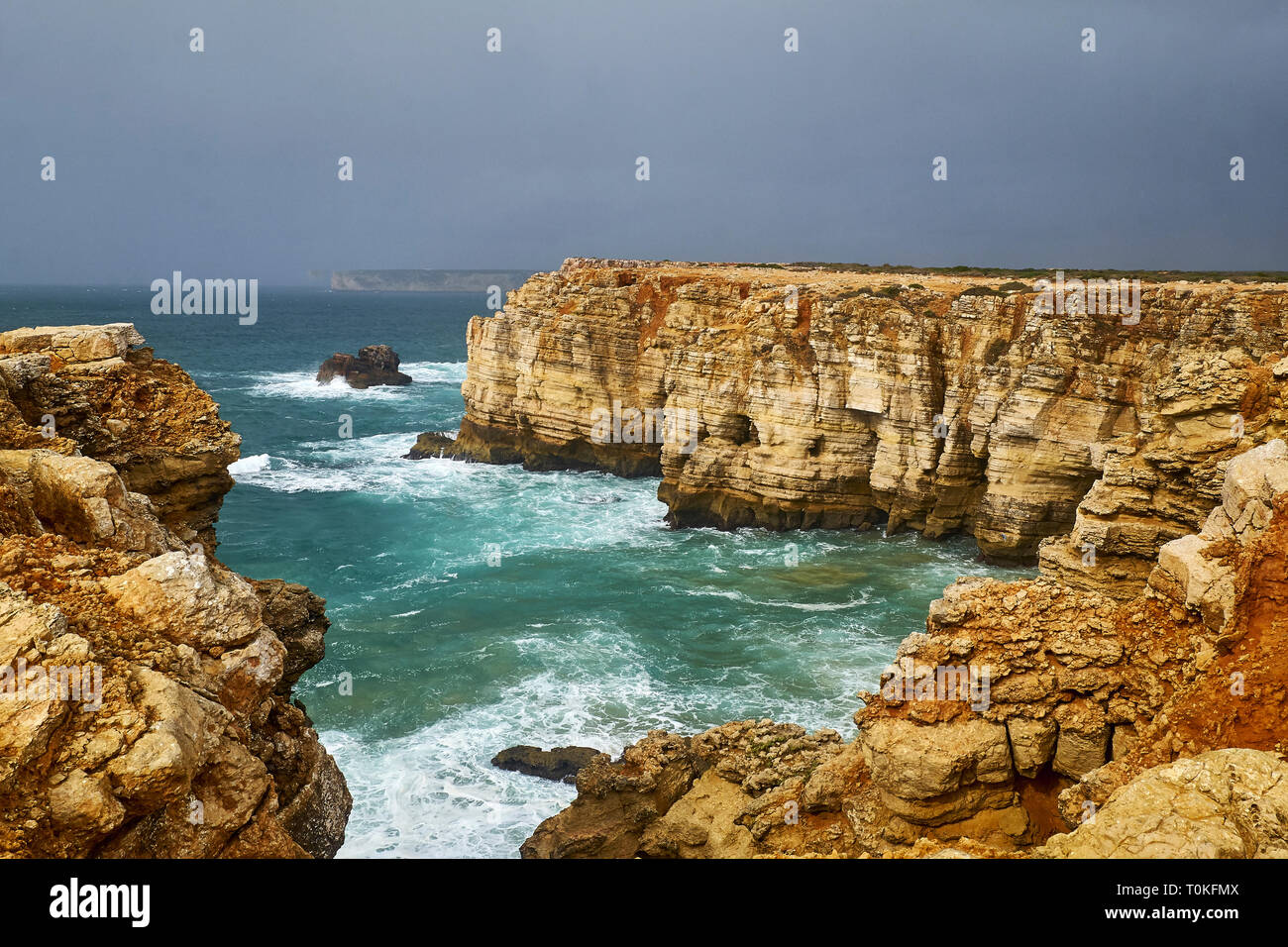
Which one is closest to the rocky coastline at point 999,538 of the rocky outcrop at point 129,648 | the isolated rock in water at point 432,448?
the rocky outcrop at point 129,648

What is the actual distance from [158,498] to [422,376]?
7925 centimetres

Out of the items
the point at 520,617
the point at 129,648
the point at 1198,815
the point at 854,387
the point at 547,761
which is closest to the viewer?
the point at 1198,815

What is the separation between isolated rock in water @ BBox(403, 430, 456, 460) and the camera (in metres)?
53.7

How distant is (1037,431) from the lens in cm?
3225

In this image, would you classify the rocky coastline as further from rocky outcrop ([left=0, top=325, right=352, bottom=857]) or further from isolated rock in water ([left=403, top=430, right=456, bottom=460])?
isolated rock in water ([left=403, top=430, right=456, bottom=460])

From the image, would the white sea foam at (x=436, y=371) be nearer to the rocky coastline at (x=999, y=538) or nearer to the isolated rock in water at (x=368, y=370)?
the isolated rock in water at (x=368, y=370)

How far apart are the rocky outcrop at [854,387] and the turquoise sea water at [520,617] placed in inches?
74.7

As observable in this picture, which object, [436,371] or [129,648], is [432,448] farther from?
[129,648]

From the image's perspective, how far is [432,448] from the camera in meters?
54.2

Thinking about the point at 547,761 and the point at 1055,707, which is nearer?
the point at 1055,707

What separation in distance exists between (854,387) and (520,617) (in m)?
17.4

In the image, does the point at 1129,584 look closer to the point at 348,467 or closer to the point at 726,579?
the point at 726,579

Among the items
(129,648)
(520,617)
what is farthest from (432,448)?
(129,648)

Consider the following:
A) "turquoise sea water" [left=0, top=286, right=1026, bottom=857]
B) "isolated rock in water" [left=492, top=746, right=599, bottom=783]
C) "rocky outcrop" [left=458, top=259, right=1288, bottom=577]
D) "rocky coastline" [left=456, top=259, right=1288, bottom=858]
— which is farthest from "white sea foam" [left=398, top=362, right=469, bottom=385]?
"isolated rock in water" [left=492, top=746, right=599, bottom=783]
